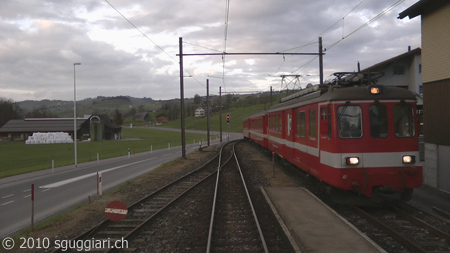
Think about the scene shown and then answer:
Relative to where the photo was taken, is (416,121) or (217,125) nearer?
(416,121)

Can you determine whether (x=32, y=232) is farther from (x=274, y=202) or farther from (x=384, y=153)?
(x=384, y=153)

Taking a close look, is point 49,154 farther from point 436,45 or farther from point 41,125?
point 436,45

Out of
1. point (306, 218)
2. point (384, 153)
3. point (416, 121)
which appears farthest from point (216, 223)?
point (416, 121)

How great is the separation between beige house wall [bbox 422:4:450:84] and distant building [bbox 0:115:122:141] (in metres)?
70.5

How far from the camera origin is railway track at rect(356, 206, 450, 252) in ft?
22.0

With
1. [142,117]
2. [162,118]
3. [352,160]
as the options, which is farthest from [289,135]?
[142,117]

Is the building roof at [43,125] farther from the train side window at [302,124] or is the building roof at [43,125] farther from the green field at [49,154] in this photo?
the train side window at [302,124]

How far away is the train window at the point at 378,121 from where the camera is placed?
899 centimetres

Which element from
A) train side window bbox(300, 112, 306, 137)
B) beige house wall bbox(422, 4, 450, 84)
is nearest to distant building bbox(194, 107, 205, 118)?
beige house wall bbox(422, 4, 450, 84)

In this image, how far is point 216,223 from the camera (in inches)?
343

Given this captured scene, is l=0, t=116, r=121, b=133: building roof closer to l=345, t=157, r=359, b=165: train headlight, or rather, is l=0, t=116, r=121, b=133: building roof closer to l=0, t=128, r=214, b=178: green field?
l=0, t=128, r=214, b=178: green field

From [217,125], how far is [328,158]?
3897 inches

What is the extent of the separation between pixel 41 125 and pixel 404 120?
8478 cm

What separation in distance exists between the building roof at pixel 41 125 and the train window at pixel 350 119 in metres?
75.0
